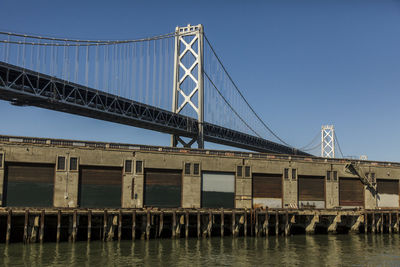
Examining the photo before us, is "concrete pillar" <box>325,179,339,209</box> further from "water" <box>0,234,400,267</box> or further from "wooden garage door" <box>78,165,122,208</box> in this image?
"wooden garage door" <box>78,165,122,208</box>

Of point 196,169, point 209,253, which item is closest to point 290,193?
point 196,169

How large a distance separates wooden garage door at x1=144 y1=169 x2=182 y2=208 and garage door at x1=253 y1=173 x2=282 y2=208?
9.89 meters

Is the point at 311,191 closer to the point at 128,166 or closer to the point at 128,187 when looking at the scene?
the point at 128,187

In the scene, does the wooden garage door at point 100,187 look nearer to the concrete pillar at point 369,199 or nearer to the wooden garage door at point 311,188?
the wooden garage door at point 311,188

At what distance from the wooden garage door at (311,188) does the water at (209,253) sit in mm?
14491

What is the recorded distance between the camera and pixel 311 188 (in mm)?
62000

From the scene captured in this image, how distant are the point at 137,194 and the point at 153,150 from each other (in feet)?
17.5

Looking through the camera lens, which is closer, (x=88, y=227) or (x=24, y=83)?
(x=88, y=227)

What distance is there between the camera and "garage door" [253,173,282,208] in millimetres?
59250

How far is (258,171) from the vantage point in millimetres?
59312

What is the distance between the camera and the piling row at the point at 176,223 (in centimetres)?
4234

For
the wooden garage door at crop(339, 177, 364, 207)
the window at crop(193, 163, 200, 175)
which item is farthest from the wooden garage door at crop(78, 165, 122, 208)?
the wooden garage door at crop(339, 177, 364, 207)

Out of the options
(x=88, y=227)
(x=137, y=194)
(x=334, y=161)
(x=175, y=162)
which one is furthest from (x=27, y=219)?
(x=334, y=161)

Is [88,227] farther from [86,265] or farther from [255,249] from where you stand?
[255,249]
